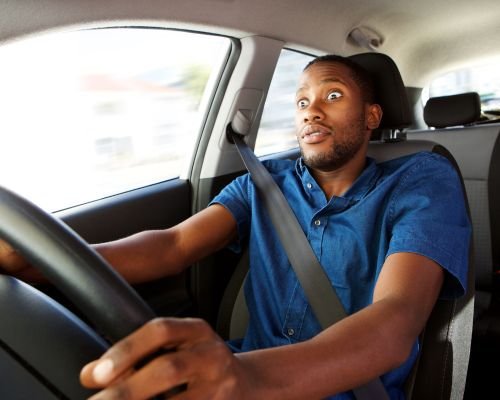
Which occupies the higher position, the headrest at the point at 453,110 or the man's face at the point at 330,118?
the man's face at the point at 330,118

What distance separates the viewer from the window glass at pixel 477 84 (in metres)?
3.35

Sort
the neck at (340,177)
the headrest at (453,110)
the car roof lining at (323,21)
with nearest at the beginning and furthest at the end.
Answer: the car roof lining at (323,21)
the neck at (340,177)
the headrest at (453,110)

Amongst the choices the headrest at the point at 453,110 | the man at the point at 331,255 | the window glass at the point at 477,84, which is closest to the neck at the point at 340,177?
the man at the point at 331,255

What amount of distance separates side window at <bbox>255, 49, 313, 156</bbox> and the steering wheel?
5.47ft

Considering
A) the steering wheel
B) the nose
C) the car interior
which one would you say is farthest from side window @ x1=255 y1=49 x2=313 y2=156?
the steering wheel

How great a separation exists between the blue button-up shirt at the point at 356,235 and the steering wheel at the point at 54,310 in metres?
0.70

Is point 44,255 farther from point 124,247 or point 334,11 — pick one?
point 334,11

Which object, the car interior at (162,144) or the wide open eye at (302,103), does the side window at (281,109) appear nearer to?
the car interior at (162,144)

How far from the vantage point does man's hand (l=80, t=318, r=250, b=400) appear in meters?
0.47

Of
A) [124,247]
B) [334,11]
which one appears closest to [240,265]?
[124,247]

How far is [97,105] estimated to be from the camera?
1.62 metres

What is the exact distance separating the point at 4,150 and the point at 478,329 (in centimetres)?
165

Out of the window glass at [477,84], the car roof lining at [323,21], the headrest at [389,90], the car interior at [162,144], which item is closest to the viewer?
the car interior at [162,144]

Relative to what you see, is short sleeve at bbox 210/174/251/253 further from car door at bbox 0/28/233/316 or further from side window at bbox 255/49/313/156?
side window at bbox 255/49/313/156
